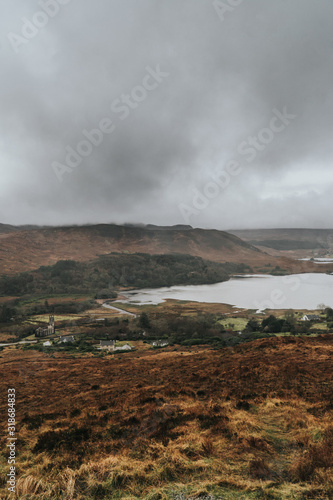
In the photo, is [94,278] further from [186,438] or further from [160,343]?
[186,438]

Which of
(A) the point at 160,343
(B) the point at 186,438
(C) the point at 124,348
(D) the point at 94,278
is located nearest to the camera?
(B) the point at 186,438

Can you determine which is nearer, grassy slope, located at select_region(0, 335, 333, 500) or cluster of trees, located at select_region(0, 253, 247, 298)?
grassy slope, located at select_region(0, 335, 333, 500)

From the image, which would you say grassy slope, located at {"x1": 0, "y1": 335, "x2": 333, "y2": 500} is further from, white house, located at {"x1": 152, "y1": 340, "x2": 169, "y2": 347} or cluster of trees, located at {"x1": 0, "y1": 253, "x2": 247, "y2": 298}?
cluster of trees, located at {"x1": 0, "y1": 253, "x2": 247, "y2": 298}

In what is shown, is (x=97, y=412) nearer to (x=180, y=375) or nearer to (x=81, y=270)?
(x=180, y=375)

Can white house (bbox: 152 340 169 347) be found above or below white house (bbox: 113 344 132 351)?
below

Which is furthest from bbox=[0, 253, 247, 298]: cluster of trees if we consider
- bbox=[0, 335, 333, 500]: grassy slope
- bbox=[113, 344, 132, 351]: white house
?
bbox=[0, 335, 333, 500]: grassy slope

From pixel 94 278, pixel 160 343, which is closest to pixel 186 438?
pixel 160 343

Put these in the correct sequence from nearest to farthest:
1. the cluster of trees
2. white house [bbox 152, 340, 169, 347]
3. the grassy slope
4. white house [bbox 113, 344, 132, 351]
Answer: the grassy slope → white house [bbox 113, 344, 132, 351] → white house [bbox 152, 340, 169, 347] → the cluster of trees

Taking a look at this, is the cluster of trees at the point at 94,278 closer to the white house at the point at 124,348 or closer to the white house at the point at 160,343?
the white house at the point at 160,343

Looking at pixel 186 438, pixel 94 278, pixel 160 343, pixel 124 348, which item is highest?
pixel 186 438
